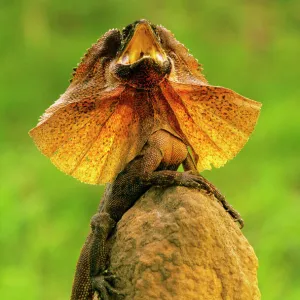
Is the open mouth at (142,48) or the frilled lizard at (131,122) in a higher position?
the open mouth at (142,48)

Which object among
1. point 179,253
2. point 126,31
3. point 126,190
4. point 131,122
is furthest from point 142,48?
point 179,253

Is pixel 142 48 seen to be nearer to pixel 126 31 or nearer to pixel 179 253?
pixel 126 31

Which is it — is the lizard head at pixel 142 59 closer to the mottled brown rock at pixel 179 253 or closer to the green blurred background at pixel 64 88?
the mottled brown rock at pixel 179 253

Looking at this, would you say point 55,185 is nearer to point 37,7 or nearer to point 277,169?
point 277,169

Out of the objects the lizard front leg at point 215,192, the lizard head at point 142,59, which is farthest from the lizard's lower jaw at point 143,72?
the lizard front leg at point 215,192

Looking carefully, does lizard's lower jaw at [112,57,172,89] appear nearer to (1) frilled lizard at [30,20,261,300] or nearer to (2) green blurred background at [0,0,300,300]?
(1) frilled lizard at [30,20,261,300]

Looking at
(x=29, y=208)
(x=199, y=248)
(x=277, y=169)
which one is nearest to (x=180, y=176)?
(x=199, y=248)
